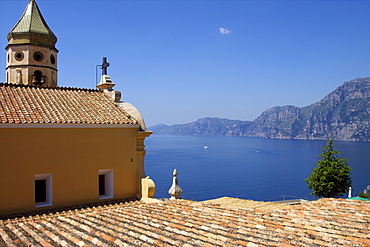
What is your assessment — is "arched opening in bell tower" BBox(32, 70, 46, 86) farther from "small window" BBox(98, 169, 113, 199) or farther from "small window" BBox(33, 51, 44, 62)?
"small window" BBox(98, 169, 113, 199)

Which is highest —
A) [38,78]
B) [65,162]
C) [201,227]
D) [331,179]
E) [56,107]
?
[38,78]

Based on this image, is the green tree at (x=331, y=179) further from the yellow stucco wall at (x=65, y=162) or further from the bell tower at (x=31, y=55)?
the bell tower at (x=31, y=55)

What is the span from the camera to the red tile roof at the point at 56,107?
1106cm

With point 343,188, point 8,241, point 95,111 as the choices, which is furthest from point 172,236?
point 343,188

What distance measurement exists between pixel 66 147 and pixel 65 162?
51 cm

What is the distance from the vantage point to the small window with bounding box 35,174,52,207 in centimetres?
1117

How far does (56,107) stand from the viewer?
12.4 metres

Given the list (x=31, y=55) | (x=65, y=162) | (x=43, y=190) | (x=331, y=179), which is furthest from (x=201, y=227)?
(x=331, y=179)

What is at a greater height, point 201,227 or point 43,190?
point 43,190

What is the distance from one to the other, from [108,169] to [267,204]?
42.5 feet

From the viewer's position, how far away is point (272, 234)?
6.53m

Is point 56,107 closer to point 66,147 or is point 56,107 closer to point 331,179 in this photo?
point 66,147

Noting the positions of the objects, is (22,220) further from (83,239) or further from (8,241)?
(83,239)

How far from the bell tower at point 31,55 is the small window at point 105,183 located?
822cm
